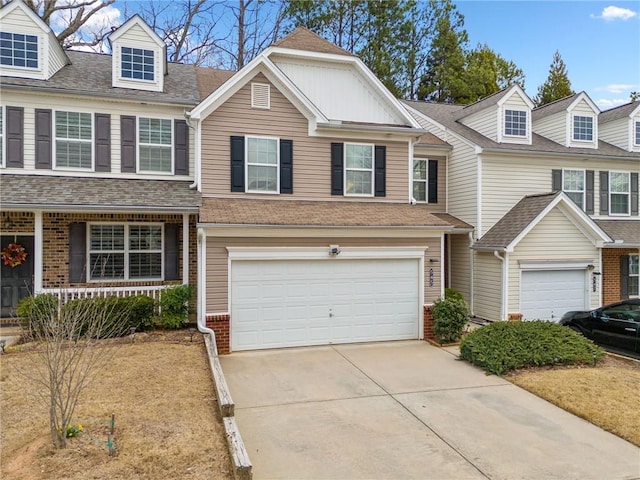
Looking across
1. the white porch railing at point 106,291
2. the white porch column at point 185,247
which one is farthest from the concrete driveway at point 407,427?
the white porch column at point 185,247

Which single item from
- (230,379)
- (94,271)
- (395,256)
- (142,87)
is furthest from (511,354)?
(142,87)

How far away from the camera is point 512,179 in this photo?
1505 cm

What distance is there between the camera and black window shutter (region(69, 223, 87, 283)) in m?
11.3

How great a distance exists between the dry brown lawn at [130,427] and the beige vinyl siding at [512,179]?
10649mm

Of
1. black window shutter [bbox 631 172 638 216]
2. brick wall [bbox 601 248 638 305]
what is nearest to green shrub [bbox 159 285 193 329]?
brick wall [bbox 601 248 638 305]

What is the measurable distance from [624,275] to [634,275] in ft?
1.69

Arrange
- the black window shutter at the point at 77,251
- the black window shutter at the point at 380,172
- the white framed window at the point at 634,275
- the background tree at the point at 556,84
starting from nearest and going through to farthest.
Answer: the black window shutter at the point at 77,251, the black window shutter at the point at 380,172, the white framed window at the point at 634,275, the background tree at the point at 556,84

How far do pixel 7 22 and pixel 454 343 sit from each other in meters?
14.3

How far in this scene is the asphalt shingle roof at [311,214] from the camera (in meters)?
10.3

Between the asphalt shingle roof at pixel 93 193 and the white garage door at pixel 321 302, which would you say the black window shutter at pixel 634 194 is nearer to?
the white garage door at pixel 321 302

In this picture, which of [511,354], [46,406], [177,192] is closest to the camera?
[46,406]

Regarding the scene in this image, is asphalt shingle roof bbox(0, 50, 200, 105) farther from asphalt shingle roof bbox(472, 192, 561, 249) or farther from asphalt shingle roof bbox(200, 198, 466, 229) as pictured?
asphalt shingle roof bbox(472, 192, 561, 249)

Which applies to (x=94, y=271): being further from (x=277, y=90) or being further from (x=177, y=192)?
(x=277, y=90)

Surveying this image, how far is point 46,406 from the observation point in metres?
6.19
